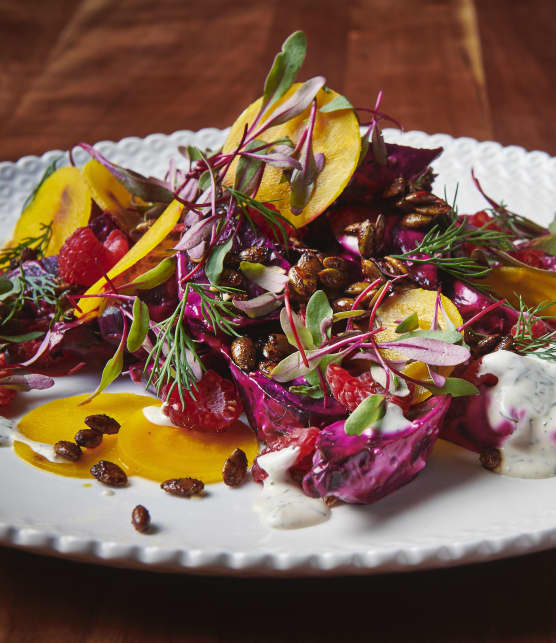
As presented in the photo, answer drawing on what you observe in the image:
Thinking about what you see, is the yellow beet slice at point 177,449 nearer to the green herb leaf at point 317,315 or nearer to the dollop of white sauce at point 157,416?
the dollop of white sauce at point 157,416

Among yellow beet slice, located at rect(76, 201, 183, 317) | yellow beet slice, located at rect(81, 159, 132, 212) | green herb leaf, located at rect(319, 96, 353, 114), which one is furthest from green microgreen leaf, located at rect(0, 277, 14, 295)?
green herb leaf, located at rect(319, 96, 353, 114)

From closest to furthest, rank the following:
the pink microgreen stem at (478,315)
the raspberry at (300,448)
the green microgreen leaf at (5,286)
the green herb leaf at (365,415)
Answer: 1. the green herb leaf at (365,415)
2. the raspberry at (300,448)
3. the pink microgreen stem at (478,315)
4. the green microgreen leaf at (5,286)

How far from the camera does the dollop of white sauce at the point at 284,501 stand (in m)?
1.63

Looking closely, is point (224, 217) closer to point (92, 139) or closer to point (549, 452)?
point (549, 452)

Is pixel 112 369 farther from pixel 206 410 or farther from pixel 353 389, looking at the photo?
pixel 353 389

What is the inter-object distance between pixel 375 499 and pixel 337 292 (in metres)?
0.51

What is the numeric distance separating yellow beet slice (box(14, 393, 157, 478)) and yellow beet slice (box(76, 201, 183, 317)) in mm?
228

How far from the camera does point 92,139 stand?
3.72 meters

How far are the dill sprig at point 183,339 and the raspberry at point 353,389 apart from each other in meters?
0.25

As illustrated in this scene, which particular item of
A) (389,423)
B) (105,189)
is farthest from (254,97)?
(389,423)

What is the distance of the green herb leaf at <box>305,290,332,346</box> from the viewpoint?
1817mm

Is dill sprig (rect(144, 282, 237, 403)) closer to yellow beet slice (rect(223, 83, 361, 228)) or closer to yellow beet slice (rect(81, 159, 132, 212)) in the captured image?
yellow beet slice (rect(223, 83, 361, 228))

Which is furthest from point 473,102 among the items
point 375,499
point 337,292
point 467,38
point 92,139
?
point 375,499

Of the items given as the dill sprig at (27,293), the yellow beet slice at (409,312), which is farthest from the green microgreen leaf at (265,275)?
the dill sprig at (27,293)
